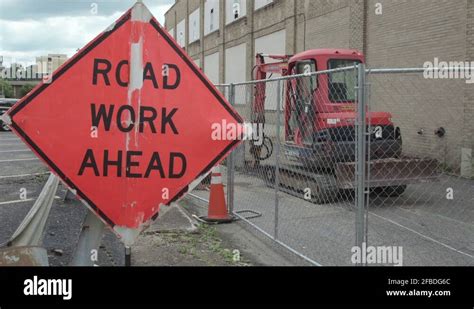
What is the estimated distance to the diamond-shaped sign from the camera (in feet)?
10.9

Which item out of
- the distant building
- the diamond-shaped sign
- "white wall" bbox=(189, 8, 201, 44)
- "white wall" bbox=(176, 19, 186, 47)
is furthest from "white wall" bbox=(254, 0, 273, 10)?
the diamond-shaped sign

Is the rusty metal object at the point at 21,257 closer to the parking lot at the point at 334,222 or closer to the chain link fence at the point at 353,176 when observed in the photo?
the parking lot at the point at 334,222

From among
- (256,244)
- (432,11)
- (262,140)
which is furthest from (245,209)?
(432,11)

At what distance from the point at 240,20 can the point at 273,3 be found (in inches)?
202

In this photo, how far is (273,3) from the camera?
23.4 meters

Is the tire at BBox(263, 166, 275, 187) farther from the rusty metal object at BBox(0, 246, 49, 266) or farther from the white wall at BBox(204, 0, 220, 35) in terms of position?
the white wall at BBox(204, 0, 220, 35)

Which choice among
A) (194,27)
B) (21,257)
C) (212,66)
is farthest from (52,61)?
(21,257)

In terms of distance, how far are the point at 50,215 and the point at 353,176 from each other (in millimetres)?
4905

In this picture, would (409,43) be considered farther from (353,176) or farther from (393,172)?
(353,176)

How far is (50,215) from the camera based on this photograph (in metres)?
7.80

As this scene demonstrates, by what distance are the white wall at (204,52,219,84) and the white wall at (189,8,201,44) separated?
3321 millimetres

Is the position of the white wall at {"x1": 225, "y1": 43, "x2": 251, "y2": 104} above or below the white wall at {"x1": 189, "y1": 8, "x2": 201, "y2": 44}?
below

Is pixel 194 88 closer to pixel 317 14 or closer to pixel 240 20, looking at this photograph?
pixel 317 14

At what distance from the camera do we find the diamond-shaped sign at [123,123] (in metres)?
3.33
